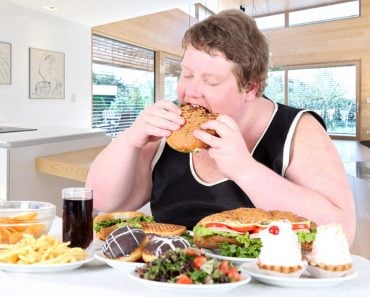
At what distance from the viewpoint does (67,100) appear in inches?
269

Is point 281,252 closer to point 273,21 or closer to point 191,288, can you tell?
point 191,288

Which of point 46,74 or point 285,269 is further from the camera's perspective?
point 46,74

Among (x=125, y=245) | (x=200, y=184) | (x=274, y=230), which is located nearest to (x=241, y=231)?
(x=274, y=230)

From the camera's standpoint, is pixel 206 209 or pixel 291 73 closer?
pixel 206 209

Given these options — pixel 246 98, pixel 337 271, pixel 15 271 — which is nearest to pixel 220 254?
pixel 337 271

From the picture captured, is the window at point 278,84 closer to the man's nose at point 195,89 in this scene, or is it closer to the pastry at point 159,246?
the man's nose at point 195,89

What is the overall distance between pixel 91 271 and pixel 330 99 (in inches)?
520

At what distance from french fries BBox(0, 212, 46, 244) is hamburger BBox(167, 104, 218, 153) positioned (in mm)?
427

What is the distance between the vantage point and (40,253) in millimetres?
896

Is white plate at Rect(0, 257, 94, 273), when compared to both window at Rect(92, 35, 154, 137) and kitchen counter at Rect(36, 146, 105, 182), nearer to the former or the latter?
kitchen counter at Rect(36, 146, 105, 182)

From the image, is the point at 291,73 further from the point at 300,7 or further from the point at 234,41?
the point at 234,41

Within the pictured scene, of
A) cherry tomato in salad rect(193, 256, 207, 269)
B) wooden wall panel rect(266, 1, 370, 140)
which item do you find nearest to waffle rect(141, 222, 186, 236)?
cherry tomato in salad rect(193, 256, 207, 269)

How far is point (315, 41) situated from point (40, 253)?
13.1m

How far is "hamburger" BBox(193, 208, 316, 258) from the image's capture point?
0.91m
